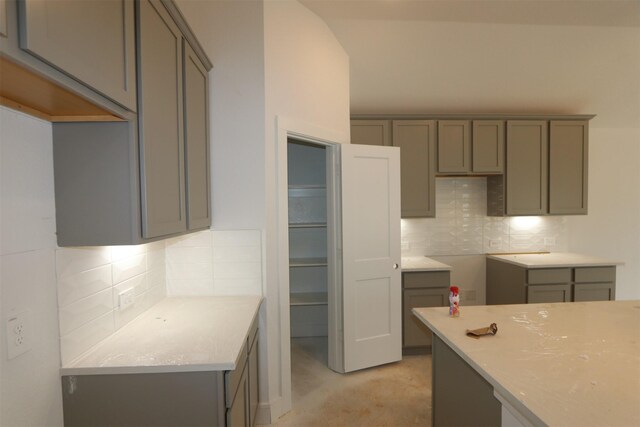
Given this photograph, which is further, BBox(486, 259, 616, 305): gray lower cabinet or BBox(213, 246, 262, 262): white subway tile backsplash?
BBox(486, 259, 616, 305): gray lower cabinet

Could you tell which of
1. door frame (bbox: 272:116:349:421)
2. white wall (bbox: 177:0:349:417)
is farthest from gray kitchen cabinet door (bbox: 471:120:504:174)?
white wall (bbox: 177:0:349:417)

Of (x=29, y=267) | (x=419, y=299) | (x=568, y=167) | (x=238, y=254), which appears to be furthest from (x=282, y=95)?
(x=568, y=167)

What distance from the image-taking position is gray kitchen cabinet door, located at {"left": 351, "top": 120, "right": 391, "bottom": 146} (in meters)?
3.46

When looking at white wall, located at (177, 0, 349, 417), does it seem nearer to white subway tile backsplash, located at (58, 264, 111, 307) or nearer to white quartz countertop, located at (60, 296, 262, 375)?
white quartz countertop, located at (60, 296, 262, 375)

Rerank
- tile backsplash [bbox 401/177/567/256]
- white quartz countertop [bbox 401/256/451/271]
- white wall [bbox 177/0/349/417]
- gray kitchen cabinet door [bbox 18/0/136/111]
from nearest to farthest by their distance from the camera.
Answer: gray kitchen cabinet door [bbox 18/0/136/111] → white wall [bbox 177/0/349/417] → white quartz countertop [bbox 401/256/451/271] → tile backsplash [bbox 401/177/567/256]

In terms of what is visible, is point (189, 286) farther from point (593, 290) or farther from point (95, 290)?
point (593, 290)

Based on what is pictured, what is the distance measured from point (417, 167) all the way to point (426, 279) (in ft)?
3.81

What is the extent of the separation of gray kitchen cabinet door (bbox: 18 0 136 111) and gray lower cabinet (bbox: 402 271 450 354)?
2808mm

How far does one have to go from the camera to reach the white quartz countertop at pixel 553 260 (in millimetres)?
3430

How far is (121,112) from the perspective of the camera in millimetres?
1115

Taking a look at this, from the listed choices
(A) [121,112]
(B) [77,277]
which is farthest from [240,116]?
(B) [77,277]

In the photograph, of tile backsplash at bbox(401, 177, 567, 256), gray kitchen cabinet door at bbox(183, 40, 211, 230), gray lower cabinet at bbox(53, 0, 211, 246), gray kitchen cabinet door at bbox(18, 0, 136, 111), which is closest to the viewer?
gray kitchen cabinet door at bbox(18, 0, 136, 111)

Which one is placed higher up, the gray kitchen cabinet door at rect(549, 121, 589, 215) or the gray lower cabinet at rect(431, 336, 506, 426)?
the gray kitchen cabinet door at rect(549, 121, 589, 215)

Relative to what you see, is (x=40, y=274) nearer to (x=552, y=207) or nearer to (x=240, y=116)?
(x=240, y=116)
